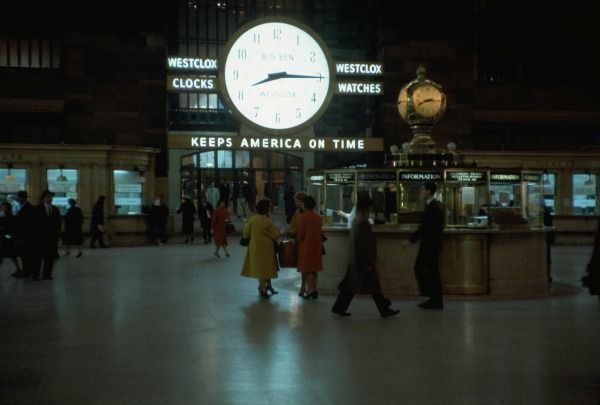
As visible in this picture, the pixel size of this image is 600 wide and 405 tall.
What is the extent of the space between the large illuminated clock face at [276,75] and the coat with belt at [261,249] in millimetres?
6530

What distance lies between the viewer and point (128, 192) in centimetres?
2688

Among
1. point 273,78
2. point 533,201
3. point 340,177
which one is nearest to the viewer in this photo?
point 340,177

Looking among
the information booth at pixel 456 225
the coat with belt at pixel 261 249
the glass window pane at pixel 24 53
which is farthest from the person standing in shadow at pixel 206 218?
Answer: the coat with belt at pixel 261 249

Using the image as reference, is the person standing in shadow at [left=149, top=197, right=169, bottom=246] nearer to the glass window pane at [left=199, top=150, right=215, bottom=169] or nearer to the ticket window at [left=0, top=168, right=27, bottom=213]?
the ticket window at [left=0, top=168, right=27, bottom=213]

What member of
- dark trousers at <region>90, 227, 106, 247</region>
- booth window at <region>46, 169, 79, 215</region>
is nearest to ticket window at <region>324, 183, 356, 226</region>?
dark trousers at <region>90, 227, 106, 247</region>

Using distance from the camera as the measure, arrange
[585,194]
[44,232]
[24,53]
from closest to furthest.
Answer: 1. [44,232]
2. [585,194]
3. [24,53]

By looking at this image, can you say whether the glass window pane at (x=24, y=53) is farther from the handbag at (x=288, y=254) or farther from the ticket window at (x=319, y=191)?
the handbag at (x=288, y=254)

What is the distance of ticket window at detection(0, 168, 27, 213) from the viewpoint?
81.6 ft

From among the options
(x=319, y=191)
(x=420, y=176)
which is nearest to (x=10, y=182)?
(x=319, y=191)

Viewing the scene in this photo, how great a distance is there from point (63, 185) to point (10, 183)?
1589 mm

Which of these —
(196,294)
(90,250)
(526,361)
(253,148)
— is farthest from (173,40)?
(526,361)

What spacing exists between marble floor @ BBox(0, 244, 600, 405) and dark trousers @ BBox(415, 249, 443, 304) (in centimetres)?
36

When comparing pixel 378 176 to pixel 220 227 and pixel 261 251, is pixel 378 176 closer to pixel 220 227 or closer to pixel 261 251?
pixel 261 251

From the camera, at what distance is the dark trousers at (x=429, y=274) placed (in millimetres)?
11555
